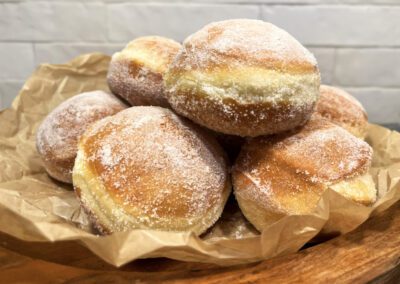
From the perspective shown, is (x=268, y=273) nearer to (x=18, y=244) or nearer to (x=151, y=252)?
(x=151, y=252)

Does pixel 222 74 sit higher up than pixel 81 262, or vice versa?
pixel 222 74

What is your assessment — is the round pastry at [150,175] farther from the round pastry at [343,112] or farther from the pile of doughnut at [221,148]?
the round pastry at [343,112]

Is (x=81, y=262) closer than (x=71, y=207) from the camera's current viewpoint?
Yes

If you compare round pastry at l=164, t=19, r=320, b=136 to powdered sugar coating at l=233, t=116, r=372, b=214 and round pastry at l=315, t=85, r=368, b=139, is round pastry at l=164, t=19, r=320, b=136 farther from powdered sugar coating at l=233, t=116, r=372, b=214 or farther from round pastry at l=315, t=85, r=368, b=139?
round pastry at l=315, t=85, r=368, b=139

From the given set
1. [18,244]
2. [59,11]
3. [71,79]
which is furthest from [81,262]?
[59,11]

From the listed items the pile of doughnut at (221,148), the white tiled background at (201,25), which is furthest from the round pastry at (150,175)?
the white tiled background at (201,25)

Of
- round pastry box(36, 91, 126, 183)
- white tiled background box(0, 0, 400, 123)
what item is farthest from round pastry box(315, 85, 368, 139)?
white tiled background box(0, 0, 400, 123)
